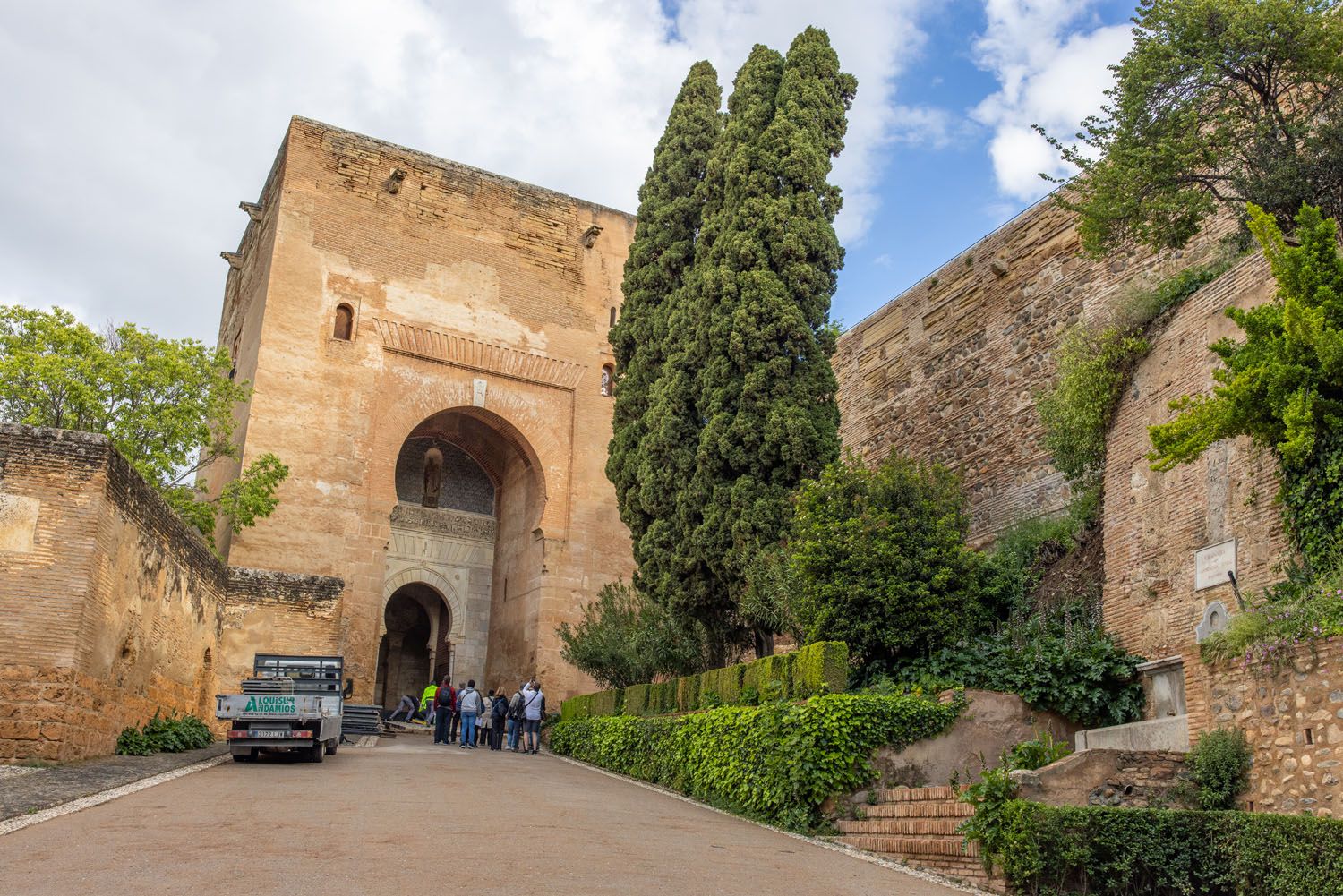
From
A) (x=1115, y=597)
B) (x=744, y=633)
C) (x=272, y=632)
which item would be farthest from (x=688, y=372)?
(x=272, y=632)

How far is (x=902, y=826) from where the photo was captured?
7.86 metres

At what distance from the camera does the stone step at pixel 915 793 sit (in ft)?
24.6

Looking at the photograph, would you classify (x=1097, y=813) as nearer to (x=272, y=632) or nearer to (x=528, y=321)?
(x=272, y=632)

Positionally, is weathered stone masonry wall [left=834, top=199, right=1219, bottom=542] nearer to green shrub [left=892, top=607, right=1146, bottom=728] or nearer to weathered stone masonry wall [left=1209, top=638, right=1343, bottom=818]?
green shrub [left=892, top=607, right=1146, bottom=728]

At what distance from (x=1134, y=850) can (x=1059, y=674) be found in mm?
3493

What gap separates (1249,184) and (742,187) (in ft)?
19.4

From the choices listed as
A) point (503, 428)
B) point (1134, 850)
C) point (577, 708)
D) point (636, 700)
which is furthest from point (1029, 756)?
point (503, 428)

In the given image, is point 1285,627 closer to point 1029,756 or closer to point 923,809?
point 1029,756

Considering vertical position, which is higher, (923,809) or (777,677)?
(777,677)

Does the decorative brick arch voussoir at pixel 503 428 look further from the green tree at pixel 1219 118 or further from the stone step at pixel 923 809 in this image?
the stone step at pixel 923 809

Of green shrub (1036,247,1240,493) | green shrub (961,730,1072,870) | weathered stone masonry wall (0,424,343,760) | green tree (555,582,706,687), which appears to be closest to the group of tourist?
green tree (555,582,706,687)

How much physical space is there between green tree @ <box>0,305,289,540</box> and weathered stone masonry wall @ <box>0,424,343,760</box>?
5.16 m

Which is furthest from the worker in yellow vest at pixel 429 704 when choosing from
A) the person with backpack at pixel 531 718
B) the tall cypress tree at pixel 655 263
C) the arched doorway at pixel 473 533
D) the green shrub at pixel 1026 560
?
the green shrub at pixel 1026 560

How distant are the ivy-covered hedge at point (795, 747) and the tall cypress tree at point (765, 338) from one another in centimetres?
225
